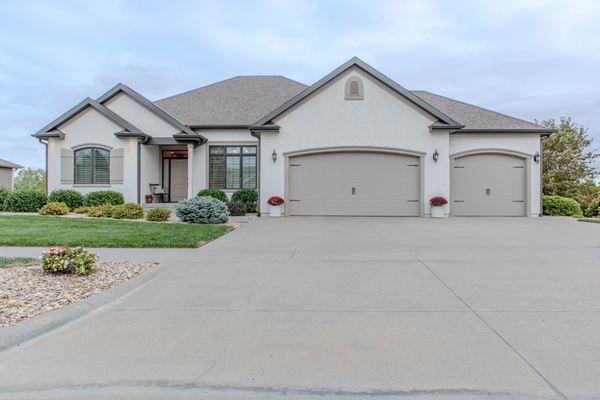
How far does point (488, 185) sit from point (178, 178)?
15937mm

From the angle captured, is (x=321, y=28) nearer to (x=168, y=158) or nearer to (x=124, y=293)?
(x=168, y=158)

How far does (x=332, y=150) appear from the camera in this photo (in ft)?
53.8

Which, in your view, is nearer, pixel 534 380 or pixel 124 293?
pixel 534 380

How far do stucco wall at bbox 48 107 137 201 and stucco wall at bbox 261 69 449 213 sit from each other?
7465 millimetres

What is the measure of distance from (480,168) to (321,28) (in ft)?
45.2

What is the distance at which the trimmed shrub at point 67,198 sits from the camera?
53.9 ft

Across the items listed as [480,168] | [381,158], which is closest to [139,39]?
[381,158]

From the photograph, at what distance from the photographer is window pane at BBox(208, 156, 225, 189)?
61.5 feet

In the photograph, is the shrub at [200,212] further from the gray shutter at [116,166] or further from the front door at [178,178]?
the front door at [178,178]

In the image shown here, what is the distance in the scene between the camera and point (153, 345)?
11.2 feet

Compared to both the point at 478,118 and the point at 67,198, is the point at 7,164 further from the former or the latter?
the point at 478,118

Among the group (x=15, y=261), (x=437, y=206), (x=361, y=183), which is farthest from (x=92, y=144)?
(x=437, y=206)

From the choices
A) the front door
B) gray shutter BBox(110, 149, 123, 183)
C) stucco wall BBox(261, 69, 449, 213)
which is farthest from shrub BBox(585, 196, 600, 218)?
gray shutter BBox(110, 149, 123, 183)

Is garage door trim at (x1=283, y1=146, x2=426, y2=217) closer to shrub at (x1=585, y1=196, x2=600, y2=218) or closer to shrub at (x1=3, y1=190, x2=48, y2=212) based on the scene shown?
shrub at (x1=585, y1=196, x2=600, y2=218)
